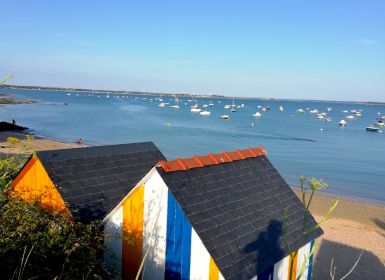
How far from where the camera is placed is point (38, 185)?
738cm

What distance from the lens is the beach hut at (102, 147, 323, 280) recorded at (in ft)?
17.8

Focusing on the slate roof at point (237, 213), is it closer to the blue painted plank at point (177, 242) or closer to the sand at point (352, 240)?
the blue painted plank at point (177, 242)

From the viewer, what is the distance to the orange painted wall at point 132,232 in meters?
5.99

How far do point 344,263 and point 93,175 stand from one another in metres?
9.88

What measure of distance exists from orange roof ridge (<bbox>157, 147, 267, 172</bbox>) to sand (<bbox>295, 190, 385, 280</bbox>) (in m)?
5.99

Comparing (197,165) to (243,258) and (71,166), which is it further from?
(71,166)

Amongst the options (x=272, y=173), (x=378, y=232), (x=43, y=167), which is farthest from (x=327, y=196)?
(x=43, y=167)

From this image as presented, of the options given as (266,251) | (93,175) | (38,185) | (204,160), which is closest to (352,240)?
(266,251)

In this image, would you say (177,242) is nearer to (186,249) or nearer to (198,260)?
(186,249)

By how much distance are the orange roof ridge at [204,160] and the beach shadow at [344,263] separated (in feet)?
19.4

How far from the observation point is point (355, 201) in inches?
931

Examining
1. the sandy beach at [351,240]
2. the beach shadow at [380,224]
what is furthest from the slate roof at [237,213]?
the beach shadow at [380,224]

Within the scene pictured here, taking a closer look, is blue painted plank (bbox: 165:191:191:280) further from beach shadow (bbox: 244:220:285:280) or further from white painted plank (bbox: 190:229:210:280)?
beach shadow (bbox: 244:220:285:280)

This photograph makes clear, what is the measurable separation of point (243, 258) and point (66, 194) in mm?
3557
